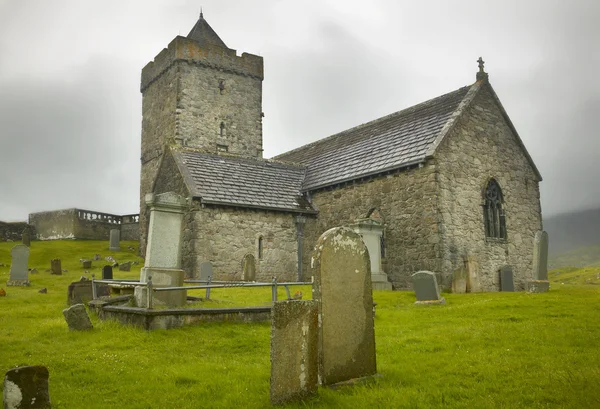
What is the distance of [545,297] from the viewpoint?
12.2 meters

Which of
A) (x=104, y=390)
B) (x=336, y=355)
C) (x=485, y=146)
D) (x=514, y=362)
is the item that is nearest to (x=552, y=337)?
(x=514, y=362)

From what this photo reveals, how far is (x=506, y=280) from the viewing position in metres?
18.0

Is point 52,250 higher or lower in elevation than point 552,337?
higher

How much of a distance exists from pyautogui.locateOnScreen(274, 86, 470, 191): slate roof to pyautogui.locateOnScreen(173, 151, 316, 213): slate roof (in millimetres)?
948

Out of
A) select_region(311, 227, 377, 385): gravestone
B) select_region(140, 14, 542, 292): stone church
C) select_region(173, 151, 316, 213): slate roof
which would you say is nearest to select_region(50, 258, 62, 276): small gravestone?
select_region(140, 14, 542, 292): stone church

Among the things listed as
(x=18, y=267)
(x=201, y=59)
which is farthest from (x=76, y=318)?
(x=201, y=59)

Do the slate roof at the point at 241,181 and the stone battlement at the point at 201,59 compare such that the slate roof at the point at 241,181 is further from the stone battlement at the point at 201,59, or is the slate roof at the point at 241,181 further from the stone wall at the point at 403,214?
the stone battlement at the point at 201,59

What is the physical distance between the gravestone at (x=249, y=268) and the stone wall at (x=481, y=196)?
6.89 m

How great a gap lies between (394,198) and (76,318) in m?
12.3

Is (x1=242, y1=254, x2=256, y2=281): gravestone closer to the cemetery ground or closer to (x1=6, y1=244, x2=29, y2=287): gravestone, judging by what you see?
(x1=6, y1=244, x2=29, y2=287): gravestone

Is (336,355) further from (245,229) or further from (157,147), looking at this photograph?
(157,147)

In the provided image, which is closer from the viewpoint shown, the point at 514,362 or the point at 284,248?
the point at 514,362

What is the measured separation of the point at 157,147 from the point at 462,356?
29906mm

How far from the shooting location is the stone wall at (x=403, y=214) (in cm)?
1706
